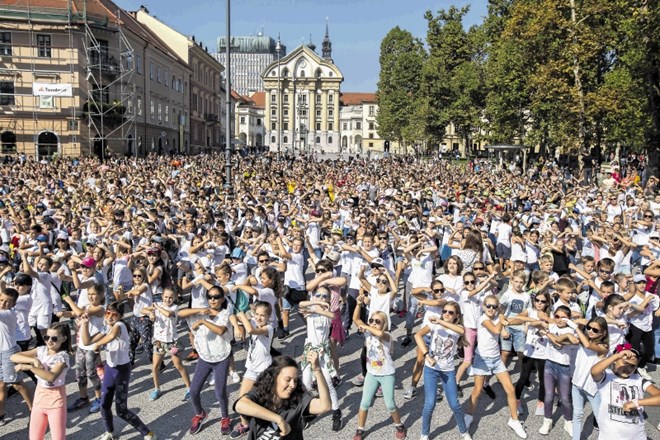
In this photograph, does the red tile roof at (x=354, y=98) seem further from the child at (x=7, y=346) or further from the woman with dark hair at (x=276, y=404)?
the woman with dark hair at (x=276, y=404)

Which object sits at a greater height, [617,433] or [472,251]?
[472,251]

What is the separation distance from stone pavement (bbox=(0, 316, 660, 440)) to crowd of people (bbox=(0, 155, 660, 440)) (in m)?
0.11

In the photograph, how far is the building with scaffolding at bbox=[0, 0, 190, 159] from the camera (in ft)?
125

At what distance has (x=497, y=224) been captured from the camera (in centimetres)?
1264

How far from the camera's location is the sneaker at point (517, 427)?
6121mm

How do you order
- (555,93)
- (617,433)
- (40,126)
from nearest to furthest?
1. (617,433)
2. (555,93)
3. (40,126)

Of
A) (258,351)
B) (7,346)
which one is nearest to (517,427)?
(258,351)

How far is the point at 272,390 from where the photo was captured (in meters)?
3.74

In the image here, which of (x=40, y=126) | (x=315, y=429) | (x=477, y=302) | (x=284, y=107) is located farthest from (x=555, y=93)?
(x=284, y=107)

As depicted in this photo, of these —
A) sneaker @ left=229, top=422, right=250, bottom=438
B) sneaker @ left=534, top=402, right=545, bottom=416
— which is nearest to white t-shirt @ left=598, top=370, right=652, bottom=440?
sneaker @ left=534, top=402, right=545, bottom=416

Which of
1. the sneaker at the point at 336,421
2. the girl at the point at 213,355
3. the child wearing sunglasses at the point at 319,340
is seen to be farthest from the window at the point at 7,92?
the sneaker at the point at 336,421

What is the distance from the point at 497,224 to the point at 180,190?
9.95 m

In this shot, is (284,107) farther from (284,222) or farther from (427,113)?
(284,222)

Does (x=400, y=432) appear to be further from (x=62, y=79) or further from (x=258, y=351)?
(x=62, y=79)
